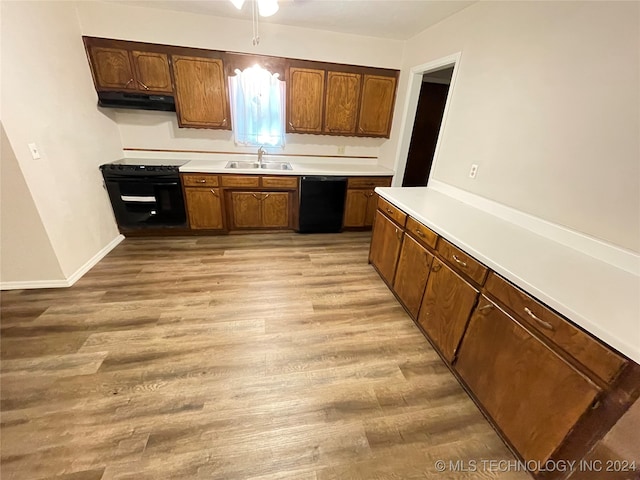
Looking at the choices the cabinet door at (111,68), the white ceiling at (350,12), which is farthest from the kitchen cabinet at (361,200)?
the cabinet door at (111,68)

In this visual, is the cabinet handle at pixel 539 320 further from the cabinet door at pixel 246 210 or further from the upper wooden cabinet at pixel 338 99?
the upper wooden cabinet at pixel 338 99

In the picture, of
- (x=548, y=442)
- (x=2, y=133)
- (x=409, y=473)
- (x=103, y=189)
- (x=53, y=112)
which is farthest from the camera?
(x=103, y=189)

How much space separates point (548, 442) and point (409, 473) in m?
0.60

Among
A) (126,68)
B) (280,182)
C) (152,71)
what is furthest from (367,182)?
(126,68)

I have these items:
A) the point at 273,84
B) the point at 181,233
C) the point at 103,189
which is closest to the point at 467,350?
the point at 181,233

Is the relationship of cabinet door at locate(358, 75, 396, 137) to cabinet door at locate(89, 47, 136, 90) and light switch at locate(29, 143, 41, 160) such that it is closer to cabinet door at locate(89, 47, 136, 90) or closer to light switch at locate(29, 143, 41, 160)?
cabinet door at locate(89, 47, 136, 90)

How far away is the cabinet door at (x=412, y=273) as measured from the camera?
6.15 ft

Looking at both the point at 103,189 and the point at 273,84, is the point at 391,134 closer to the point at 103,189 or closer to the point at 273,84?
the point at 273,84

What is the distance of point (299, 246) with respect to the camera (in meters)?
3.21

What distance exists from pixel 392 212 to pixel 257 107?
7.54 feet

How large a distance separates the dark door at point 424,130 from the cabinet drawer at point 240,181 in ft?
7.66

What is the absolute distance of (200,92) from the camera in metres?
2.95

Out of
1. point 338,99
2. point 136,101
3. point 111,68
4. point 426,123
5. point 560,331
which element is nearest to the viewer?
point 560,331

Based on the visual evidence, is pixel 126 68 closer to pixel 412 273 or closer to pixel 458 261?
pixel 412 273
